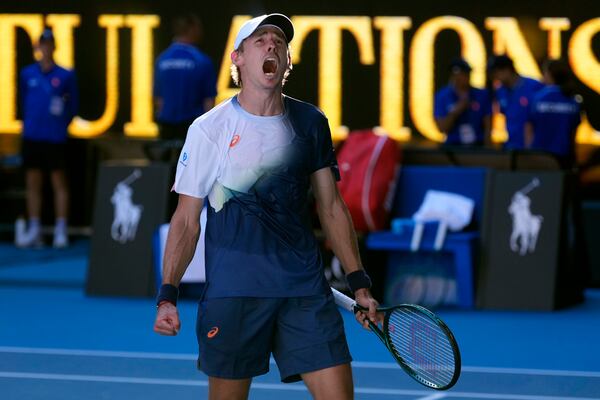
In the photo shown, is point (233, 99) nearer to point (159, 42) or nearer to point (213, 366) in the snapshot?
point (213, 366)

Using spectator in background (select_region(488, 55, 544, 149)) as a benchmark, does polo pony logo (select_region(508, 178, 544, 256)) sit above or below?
below

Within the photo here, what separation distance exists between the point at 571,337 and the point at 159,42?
6.07 m

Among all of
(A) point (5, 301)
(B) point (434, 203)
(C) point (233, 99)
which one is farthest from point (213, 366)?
(A) point (5, 301)

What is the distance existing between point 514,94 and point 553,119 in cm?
40

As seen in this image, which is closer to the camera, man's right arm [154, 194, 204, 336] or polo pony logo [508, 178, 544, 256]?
man's right arm [154, 194, 204, 336]

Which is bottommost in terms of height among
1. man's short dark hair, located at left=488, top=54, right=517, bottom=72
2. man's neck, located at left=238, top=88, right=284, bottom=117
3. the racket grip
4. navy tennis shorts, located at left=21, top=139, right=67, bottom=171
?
navy tennis shorts, located at left=21, top=139, right=67, bottom=171

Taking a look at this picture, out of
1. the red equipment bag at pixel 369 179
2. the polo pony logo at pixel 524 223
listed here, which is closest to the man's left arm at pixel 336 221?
the red equipment bag at pixel 369 179

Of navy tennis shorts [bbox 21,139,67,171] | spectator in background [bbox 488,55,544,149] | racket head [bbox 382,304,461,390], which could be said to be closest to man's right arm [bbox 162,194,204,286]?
racket head [bbox 382,304,461,390]

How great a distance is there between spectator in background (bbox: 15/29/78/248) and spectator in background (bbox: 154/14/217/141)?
1.25 m

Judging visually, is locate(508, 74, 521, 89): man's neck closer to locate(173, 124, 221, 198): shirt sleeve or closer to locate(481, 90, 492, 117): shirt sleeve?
locate(481, 90, 492, 117): shirt sleeve

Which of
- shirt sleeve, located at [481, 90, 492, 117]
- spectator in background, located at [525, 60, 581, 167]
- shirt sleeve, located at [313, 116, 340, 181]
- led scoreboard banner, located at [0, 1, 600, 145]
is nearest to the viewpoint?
shirt sleeve, located at [313, 116, 340, 181]

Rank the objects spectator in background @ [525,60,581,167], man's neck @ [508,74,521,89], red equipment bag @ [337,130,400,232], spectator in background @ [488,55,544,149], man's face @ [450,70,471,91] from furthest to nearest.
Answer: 1. man's face @ [450,70,471,91]
2. man's neck @ [508,74,521,89]
3. spectator in background @ [488,55,544,149]
4. spectator in background @ [525,60,581,167]
5. red equipment bag @ [337,130,400,232]

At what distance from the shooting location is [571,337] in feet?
27.8

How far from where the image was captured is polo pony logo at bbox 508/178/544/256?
9.37 m
